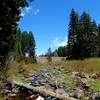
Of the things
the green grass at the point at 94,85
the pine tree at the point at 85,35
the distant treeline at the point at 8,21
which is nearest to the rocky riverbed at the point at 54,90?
the green grass at the point at 94,85

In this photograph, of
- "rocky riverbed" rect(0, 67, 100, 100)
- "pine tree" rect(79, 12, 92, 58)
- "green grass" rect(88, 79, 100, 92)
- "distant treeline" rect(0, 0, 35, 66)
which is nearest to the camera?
"rocky riverbed" rect(0, 67, 100, 100)

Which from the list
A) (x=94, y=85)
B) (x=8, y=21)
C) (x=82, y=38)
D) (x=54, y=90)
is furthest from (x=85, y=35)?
(x=8, y=21)

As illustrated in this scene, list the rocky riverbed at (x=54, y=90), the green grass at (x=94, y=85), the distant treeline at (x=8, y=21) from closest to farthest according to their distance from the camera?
1. the rocky riverbed at (x=54, y=90)
2. the distant treeline at (x=8, y=21)
3. the green grass at (x=94, y=85)

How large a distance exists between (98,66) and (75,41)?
137 ft

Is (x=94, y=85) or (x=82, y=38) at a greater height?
(x=82, y=38)

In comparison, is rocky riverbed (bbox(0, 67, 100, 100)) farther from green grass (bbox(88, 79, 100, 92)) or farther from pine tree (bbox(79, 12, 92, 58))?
pine tree (bbox(79, 12, 92, 58))

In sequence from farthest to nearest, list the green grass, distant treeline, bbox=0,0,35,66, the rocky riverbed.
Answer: the green grass
distant treeline, bbox=0,0,35,66
the rocky riverbed

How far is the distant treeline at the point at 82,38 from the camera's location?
2894 inches

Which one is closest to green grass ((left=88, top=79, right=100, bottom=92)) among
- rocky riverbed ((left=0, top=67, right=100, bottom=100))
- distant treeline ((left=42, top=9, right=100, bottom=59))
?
rocky riverbed ((left=0, top=67, right=100, bottom=100))

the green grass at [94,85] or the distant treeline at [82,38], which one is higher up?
the distant treeline at [82,38]

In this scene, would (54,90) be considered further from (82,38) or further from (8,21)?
(82,38)

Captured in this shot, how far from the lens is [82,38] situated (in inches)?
Answer: 2955

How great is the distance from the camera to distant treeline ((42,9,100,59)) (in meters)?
73.5

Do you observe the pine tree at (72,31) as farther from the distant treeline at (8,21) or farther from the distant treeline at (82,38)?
the distant treeline at (8,21)
